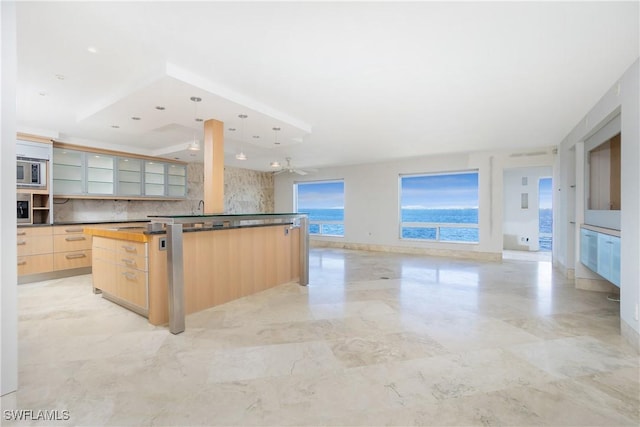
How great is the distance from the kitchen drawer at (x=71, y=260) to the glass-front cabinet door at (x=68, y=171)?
1.18 meters

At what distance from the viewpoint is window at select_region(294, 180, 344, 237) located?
9086 mm

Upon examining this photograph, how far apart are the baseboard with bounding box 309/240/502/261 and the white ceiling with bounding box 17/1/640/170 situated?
3228 mm

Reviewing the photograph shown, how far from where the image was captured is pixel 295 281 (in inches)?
178

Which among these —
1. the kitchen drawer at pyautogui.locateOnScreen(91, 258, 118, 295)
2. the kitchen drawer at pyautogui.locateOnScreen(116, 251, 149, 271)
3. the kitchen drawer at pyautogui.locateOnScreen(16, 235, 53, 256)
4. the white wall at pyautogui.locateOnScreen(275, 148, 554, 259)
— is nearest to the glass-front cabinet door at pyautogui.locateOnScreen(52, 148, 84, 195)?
the kitchen drawer at pyautogui.locateOnScreen(16, 235, 53, 256)

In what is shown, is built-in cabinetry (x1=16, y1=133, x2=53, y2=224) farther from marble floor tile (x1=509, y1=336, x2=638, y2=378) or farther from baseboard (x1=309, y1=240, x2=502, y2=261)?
marble floor tile (x1=509, y1=336, x2=638, y2=378)

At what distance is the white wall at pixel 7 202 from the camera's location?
1.66 metres

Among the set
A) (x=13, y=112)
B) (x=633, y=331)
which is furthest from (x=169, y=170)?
(x=633, y=331)

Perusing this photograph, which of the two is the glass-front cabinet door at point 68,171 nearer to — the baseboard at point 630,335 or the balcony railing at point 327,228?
the balcony railing at point 327,228

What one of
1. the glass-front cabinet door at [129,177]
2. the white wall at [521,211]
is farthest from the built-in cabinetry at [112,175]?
the white wall at [521,211]

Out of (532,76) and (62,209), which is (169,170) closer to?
(62,209)

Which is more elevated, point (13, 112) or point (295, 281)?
point (13, 112)

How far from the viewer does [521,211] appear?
8.28 meters

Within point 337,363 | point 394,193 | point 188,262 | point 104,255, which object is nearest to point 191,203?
point 104,255

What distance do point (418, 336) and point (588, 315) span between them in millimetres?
2137
